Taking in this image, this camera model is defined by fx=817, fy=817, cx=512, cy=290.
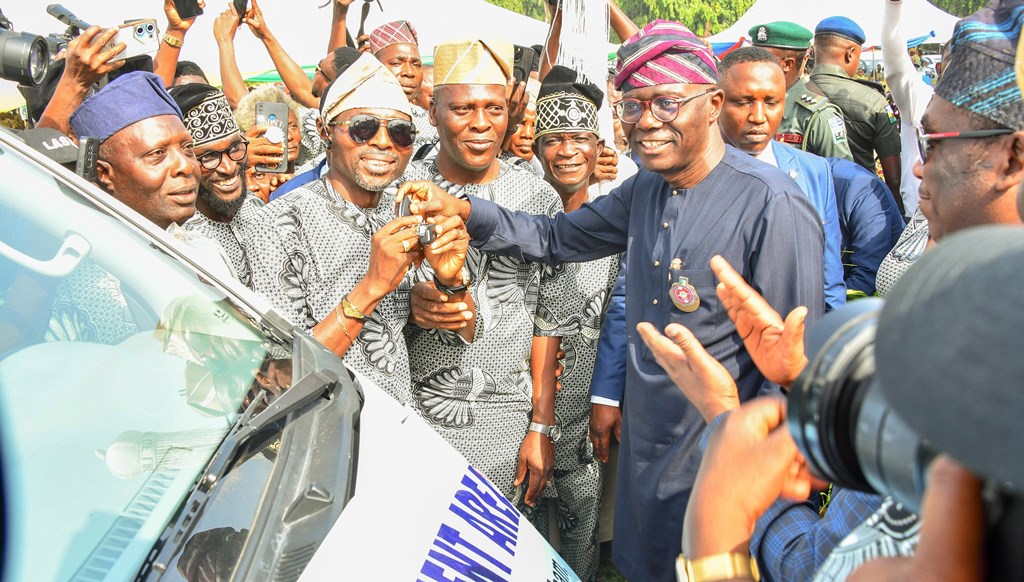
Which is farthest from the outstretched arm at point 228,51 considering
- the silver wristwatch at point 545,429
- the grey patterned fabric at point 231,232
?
the silver wristwatch at point 545,429

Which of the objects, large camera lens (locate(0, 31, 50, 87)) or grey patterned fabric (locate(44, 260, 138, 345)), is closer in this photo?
grey patterned fabric (locate(44, 260, 138, 345))

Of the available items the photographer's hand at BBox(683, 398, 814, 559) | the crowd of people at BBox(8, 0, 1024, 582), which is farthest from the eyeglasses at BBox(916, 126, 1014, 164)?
the photographer's hand at BBox(683, 398, 814, 559)

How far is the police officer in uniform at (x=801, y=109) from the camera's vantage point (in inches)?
182

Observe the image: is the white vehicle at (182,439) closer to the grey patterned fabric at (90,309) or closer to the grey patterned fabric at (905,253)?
the grey patterned fabric at (90,309)

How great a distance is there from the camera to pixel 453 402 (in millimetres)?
3094

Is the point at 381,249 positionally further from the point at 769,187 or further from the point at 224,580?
the point at 224,580

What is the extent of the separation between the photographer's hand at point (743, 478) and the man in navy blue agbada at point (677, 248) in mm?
1310

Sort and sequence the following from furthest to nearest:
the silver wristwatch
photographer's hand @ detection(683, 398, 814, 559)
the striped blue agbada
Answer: the silver wristwatch
the striped blue agbada
photographer's hand @ detection(683, 398, 814, 559)

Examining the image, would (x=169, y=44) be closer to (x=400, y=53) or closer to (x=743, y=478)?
(x=400, y=53)

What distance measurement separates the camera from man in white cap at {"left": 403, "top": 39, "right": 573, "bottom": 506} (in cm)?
308

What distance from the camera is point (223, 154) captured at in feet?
10.9

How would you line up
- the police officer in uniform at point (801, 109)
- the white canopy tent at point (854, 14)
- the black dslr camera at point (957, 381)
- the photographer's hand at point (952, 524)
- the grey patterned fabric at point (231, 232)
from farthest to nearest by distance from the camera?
the white canopy tent at point (854, 14) → the police officer in uniform at point (801, 109) → the grey patterned fabric at point (231, 232) → the photographer's hand at point (952, 524) → the black dslr camera at point (957, 381)

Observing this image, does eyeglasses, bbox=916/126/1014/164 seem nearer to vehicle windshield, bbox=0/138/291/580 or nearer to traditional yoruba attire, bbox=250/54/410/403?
vehicle windshield, bbox=0/138/291/580

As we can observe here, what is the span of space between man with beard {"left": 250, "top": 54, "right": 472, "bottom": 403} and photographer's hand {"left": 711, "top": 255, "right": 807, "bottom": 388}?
116 centimetres
